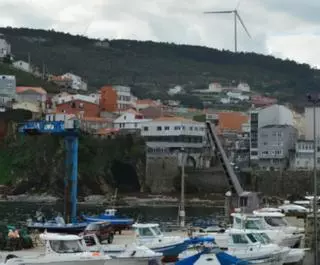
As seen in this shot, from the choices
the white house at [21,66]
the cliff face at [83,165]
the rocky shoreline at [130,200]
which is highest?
the white house at [21,66]

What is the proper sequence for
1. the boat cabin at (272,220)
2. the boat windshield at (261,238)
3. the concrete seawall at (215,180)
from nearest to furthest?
the boat windshield at (261,238), the boat cabin at (272,220), the concrete seawall at (215,180)

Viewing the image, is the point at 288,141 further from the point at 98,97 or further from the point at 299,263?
the point at 299,263

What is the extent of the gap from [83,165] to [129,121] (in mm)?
15901

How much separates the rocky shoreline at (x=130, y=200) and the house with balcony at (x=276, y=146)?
597 inches

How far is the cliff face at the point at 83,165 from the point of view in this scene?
117 meters

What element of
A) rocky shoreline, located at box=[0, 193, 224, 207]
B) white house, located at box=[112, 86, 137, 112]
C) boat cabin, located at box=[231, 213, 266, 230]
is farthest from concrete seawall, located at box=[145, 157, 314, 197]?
boat cabin, located at box=[231, 213, 266, 230]

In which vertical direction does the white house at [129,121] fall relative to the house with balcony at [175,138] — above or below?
above

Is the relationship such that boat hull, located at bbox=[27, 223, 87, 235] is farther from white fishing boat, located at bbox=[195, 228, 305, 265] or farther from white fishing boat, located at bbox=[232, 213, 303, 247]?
white fishing boat, located at bbox=[195, 228, 305, 265]

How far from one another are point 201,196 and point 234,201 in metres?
51.3

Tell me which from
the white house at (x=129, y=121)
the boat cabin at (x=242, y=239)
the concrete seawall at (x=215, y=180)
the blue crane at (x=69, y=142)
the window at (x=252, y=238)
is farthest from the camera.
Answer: the white house at (x=129, y=121)

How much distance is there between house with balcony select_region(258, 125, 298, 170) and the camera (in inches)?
4744

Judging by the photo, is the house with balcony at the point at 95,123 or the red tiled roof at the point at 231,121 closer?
the house with balcony at the point at 95,123

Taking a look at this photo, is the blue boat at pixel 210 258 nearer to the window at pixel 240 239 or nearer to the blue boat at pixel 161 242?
the window at pixel 240 239

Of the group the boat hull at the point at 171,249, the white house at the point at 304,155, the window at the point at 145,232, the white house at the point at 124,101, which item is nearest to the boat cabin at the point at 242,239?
the boat hull at the point at 171,249
